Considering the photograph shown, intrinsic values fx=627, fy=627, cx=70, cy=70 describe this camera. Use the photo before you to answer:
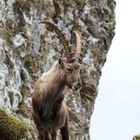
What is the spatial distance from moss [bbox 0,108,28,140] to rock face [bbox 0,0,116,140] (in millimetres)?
387

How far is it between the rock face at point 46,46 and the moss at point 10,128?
1.27 feet

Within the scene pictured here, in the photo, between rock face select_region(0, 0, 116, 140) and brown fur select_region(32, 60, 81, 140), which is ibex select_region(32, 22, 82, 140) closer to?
brown fur select_region(32, 60, 81, 140)

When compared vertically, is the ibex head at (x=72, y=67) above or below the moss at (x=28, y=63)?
above

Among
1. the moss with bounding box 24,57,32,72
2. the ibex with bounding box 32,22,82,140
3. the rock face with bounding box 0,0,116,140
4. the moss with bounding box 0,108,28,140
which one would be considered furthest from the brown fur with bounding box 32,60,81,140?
the moss with bounding box 24,57,32,72

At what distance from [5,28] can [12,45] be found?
2.50ft

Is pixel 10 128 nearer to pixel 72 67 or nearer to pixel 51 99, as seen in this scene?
pixel 51 99

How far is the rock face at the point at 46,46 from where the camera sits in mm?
23234

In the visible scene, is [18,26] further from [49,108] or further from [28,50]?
[49,108]

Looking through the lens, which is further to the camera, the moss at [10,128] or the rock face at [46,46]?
the rock face at [46,46]

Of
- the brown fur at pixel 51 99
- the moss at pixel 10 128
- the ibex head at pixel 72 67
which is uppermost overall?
the ibex head at pixel 72 67

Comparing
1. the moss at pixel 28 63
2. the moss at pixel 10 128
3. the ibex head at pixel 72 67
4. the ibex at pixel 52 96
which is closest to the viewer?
the ibex head at pixel 72 67

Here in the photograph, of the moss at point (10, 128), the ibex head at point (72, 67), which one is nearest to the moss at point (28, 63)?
the moss at point (10, 128)

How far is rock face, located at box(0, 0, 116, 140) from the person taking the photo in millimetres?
23234

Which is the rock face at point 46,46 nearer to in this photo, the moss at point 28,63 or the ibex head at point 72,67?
the moss at point 28,63
